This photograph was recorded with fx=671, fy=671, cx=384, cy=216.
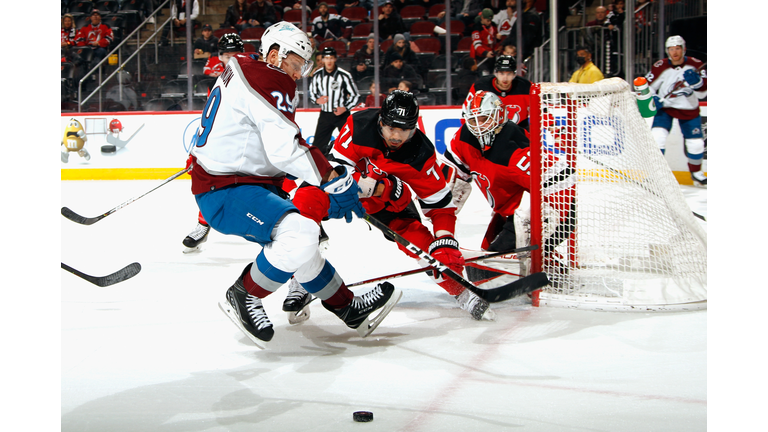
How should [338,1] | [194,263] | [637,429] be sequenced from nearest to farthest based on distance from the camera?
[637,429] < [194,263] < [338,1]

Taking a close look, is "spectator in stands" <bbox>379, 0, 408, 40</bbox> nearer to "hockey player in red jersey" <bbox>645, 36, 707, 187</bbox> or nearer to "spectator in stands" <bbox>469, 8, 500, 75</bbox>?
"spectator in stands" <bbox>469, 8, 500, 75</bbox>

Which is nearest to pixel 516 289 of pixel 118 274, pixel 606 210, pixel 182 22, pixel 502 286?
pixel 502 286

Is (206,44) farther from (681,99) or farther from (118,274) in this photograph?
(118,274)

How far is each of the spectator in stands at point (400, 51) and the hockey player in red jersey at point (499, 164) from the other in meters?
4.65

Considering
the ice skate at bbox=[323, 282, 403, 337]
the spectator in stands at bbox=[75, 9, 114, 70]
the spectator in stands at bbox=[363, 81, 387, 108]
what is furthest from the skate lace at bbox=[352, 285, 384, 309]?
the spectator in stands at bbox=[75, 9, 114, 70]

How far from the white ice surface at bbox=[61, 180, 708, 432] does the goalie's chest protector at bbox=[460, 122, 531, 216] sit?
51 cm

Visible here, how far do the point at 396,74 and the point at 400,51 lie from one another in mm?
259

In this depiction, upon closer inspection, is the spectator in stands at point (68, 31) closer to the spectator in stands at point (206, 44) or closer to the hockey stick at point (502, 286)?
the spectator in stands at point (206, 44)

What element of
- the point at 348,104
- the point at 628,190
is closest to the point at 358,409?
the point at 628,190

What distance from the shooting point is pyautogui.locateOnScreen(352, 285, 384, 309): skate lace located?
2219mm

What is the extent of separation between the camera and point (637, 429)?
4.87 ft

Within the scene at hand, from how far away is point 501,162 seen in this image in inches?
110
